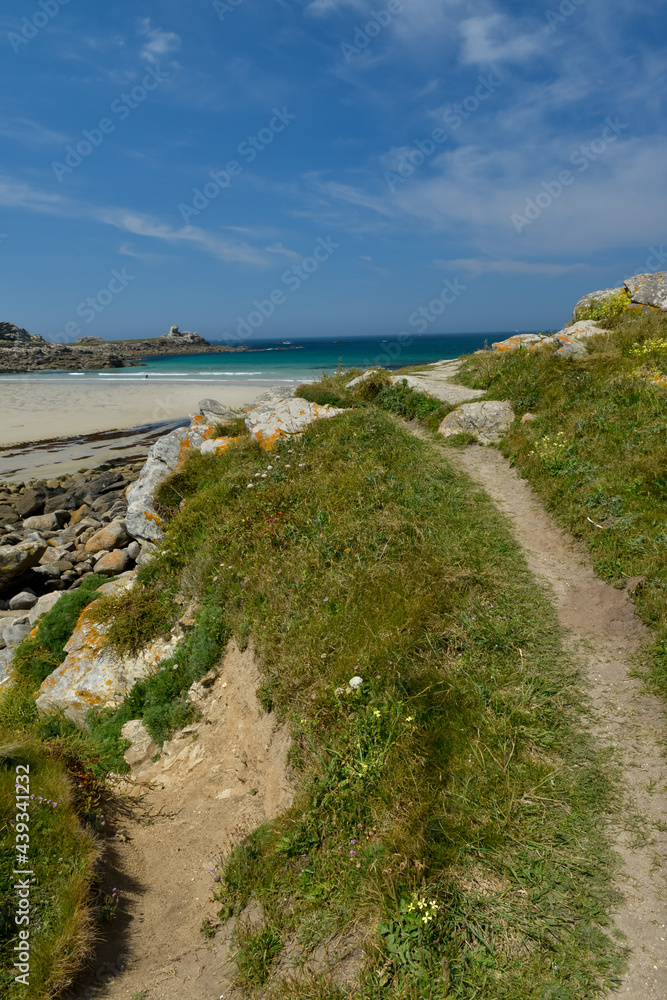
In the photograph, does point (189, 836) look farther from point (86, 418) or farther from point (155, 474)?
point (86, 418)

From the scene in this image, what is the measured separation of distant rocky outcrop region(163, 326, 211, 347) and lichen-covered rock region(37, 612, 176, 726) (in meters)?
161

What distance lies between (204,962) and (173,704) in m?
3.30

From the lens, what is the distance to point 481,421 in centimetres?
1187

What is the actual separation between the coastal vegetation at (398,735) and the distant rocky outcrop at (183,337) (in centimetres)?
16141

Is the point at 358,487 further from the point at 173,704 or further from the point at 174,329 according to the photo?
the point at 174,329

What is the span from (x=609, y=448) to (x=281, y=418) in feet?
24.4

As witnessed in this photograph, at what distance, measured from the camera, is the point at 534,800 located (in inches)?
156

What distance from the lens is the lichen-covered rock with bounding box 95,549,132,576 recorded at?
12.3 m

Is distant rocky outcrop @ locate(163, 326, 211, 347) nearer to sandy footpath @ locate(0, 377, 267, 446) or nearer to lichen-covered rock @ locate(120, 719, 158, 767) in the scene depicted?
sandy footpath @ locate(0, 377, 267, 446)

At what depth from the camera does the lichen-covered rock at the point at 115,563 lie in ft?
40.3

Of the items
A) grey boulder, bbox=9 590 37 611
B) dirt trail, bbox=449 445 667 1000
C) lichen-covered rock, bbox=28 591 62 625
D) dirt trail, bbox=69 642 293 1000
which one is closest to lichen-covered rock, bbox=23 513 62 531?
grey boulder, bbox=9 590 37 611

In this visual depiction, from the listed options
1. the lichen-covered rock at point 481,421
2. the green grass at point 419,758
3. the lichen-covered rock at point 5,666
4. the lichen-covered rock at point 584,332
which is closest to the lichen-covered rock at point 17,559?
the lichen-covered rock at point 5,666

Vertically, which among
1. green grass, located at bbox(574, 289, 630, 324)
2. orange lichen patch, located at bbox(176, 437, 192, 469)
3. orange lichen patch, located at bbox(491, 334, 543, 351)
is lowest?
orange lichen patch, located at bbox(176, 437, 192, 469)

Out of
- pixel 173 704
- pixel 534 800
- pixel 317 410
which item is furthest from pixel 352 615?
pixel 317 410
